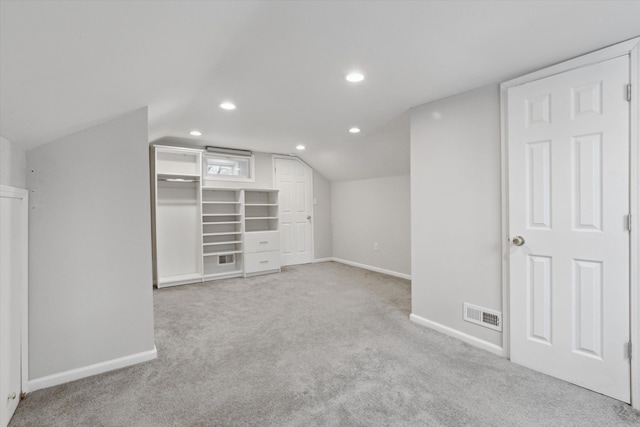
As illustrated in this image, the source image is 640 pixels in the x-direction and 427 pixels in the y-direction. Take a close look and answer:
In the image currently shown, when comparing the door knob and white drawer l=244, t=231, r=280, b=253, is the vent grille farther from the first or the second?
the door knob

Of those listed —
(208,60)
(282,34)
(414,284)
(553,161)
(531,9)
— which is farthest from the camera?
(414,284)

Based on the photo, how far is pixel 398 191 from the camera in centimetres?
485

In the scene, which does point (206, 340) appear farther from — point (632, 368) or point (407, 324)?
point (632, 368)

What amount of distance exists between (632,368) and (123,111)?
3745mm

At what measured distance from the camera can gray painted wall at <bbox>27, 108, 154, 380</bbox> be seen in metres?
1.96

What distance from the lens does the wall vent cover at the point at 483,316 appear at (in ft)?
7.58

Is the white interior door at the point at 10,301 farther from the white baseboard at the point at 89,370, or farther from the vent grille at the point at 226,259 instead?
the vent grille at the point at 226,259

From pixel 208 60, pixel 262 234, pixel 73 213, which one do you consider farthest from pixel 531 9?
pixel 262 234

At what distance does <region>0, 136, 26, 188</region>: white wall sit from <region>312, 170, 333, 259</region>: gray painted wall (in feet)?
15.4

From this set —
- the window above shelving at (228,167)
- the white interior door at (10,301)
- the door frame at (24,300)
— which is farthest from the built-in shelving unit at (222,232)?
the white interior door at (10,301)

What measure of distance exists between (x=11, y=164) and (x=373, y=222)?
15.3 feet

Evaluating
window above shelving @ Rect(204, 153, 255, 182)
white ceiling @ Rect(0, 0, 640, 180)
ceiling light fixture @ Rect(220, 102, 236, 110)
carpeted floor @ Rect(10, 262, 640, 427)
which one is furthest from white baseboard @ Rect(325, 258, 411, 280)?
ceiling light fixture @ Rect(220, 102, 236, 110)

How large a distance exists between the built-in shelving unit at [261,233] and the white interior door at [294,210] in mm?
236

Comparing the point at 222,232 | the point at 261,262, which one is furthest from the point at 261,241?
the point at 222,232
